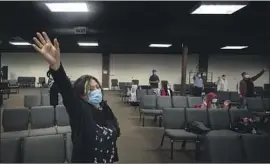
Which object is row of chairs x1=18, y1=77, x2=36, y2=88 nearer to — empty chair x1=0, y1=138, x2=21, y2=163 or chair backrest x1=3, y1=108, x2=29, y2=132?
chair backrest x1=3, y1=108, x2=29, y2=132

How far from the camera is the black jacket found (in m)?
1.72

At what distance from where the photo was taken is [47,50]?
Answer: 65.0 inches

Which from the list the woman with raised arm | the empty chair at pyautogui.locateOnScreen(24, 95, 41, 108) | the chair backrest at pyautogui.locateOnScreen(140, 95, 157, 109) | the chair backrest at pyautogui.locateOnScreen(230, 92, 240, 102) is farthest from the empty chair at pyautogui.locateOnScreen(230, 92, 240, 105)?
the woman with raised arm

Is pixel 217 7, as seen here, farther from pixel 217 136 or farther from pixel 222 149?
pixel 222 149

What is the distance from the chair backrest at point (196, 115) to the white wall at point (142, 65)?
15.7 m

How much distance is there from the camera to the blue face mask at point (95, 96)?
193 cm

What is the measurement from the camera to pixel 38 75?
20578mm

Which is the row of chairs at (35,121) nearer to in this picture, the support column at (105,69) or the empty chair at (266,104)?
the empty chair at (266,104)

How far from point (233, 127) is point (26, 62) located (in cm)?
1875

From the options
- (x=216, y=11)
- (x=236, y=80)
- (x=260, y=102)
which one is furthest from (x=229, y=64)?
(x=216, y=11)

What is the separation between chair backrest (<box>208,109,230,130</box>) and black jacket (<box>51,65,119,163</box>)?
348 centimetres

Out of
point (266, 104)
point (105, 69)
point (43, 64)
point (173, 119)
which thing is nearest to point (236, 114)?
point (173, 119)

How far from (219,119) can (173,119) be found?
859mm

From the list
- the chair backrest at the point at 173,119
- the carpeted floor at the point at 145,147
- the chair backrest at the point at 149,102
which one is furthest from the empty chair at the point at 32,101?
the chair backrest at the point at 173,119
